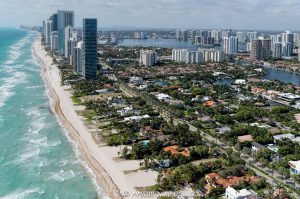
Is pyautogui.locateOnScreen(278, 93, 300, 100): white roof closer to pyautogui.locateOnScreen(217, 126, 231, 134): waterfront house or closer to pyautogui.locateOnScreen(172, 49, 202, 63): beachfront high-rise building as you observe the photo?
pyautogui.locateOnScreen(217, 126, 231, 134): waterfront house

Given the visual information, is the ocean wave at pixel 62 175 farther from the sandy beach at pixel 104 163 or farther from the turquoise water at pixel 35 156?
the sandy beach at pixel 104 163


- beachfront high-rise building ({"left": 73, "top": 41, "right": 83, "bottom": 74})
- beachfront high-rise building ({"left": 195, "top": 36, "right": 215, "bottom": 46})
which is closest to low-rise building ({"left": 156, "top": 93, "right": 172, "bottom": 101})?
beachfront high-rise building ({"left": 73, "top": 41, "right": 83, "bottom": 74})

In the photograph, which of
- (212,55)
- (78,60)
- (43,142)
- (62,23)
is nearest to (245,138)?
(43,142)

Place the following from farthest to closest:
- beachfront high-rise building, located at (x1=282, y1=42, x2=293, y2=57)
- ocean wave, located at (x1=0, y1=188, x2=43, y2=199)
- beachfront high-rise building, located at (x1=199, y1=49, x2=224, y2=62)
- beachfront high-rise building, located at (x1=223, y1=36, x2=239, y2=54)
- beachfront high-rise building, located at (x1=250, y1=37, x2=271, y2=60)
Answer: beachfront high-rise building, located at (x1=223, y1=36, x2=239, y2=54) < beachfront high-rise building, located at (x1=282, y1=42, x2=293, y2=57) < beachfront high-rise building, located at (x1=250, y1=37, x2=271, y2=60) < beachfront high-rise building, located at (x1=199, y1=49, x2=224, y2=62) < ocean wave, located at (x1=0, y1=188, x2=43, y2=199)

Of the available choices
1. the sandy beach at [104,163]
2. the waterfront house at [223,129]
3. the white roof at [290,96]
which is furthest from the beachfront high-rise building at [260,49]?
the waterfront house at [223,129]

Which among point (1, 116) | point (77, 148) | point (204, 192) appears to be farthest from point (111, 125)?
point (204, 192)
